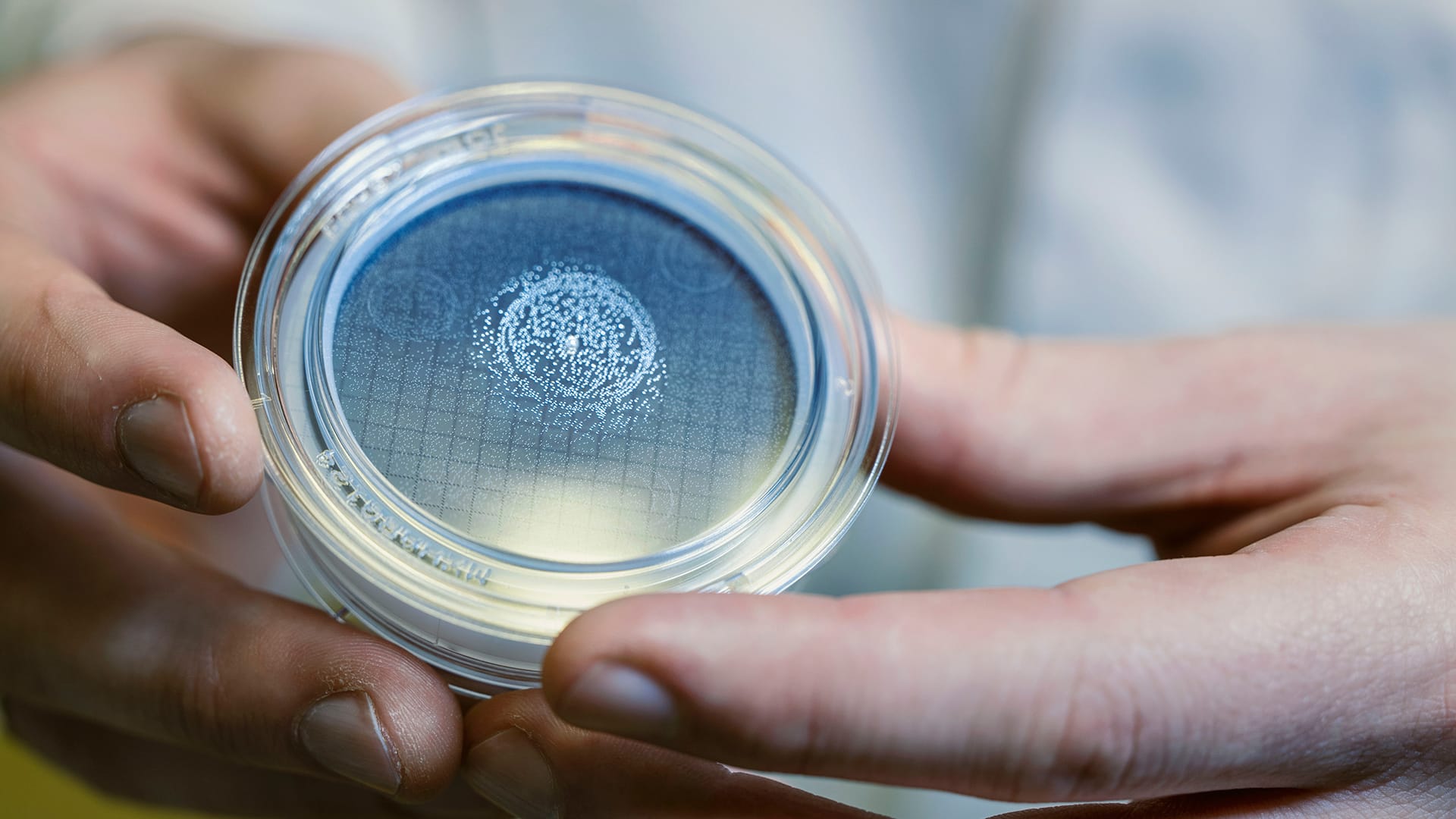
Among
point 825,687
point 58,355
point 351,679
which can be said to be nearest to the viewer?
point 825,687

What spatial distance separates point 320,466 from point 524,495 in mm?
199

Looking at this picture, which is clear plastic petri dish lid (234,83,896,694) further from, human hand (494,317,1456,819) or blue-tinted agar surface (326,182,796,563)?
human hand (494,317,1456,819)

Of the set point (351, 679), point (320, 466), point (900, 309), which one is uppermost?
point (900, 309)

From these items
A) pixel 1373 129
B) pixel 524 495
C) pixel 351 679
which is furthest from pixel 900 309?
pixel 351 679

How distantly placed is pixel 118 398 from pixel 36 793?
6.67 ft

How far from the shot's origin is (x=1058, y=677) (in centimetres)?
85

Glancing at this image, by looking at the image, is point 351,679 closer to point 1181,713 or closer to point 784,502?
point 784,502

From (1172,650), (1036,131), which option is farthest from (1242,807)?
(1036,131)

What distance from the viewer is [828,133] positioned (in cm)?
210

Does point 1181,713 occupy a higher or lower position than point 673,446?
lower

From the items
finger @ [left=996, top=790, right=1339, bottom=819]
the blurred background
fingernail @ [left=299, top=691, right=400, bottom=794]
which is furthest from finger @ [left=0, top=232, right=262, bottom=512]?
the blurred background

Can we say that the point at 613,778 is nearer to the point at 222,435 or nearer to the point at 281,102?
the point at 222,435

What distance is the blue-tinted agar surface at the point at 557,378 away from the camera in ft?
3.27

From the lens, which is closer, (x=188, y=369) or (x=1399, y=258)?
(x=188, y=369)
